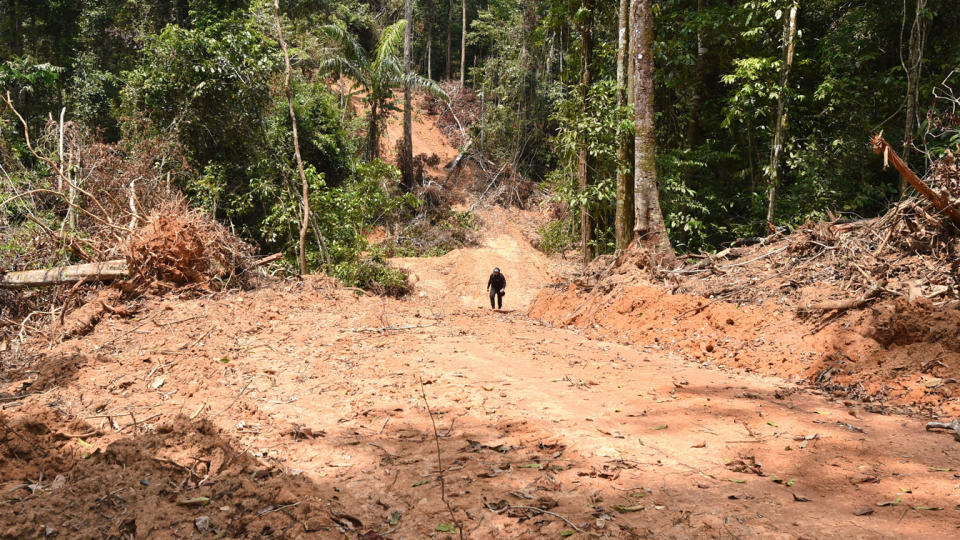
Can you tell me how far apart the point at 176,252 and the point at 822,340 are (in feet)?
28.1

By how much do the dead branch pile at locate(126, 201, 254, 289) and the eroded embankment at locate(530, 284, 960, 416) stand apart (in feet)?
20.5

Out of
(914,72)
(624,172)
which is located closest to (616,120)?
(624,172)

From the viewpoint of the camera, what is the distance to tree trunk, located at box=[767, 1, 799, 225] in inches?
453

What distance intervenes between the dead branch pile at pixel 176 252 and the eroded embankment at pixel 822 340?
246 inches

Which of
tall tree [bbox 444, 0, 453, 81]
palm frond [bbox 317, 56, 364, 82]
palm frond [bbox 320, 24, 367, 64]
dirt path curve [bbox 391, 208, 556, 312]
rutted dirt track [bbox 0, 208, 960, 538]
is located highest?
tall tree [bbox 444, 0, 453, 81]

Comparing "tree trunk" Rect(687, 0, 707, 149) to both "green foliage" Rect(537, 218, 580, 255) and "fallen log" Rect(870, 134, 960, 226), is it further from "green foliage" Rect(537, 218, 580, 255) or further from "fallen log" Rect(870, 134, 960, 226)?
"fallen log" Rect(870, 134, 960, 226)

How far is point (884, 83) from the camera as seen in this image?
11.8 m

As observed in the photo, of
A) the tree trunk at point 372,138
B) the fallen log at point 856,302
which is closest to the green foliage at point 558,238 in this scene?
the tree trunk at point 372,138

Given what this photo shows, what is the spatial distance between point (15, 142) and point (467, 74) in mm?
26979

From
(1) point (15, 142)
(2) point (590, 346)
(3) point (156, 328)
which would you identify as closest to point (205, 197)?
(1) point (15, 142)

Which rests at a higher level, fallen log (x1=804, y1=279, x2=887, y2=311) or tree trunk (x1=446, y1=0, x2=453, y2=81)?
tree trunk (x1=446, y1=0, x2=453, y2=81)

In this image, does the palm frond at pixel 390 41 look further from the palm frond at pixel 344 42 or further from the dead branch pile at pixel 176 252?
the dead branch pile at pixel 176 252

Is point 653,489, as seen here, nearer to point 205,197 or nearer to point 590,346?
point 590,346

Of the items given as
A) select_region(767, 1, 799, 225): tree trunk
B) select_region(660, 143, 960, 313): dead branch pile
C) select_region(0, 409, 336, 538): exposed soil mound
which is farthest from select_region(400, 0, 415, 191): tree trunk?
select_region(0, 409, 336, 538): exposed soil mound
